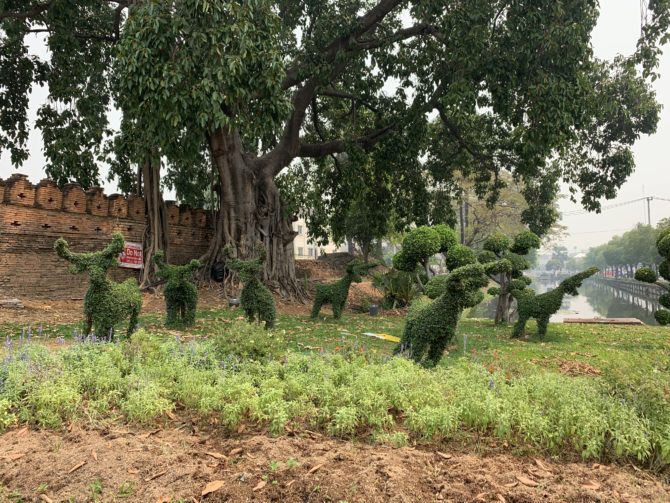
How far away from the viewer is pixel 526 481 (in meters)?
2.79

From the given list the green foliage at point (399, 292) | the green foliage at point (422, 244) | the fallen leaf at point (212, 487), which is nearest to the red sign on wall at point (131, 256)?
the green foliage at point (422, 244)

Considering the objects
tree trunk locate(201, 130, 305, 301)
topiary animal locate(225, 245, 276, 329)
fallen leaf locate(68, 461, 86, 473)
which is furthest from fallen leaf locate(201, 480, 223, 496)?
tree trunk locate(201, 130, 305, 301)

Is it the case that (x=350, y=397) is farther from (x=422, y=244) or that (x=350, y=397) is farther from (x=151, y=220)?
(x=151, y=220)

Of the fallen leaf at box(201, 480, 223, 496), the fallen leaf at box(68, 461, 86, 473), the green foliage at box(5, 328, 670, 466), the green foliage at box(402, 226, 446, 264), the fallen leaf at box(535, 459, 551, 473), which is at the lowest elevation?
the fallen leaf at box(535, 459, 551, 473)

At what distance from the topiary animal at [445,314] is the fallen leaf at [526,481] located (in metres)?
2.59

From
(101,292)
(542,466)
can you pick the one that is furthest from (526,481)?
(101,292)

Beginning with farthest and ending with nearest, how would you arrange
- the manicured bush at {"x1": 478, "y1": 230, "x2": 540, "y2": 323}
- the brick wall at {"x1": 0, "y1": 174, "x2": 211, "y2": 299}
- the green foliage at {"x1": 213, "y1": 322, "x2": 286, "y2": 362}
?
the brick wall at {"x1": 0, "y1": 174, "x2": 211, "y2": 299} → the manicured bush at {"x1": 478, "y1": 230, "x2": 540, "y2": 323} → the green foliage at {"x1": 213, "y1": 322, "x2": 286, "y2": 362}

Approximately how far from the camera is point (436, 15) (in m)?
11.0

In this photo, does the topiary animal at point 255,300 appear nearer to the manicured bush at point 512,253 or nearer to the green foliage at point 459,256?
the green foliage at point 459,256

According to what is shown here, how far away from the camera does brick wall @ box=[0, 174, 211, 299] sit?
10.7 meters

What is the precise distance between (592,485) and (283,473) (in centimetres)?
192

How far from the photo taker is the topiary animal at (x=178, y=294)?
835cm

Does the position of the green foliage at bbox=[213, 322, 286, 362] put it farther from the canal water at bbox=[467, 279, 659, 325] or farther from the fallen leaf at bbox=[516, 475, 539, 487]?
the canal water at bbox=[467, 279, 659, 325]

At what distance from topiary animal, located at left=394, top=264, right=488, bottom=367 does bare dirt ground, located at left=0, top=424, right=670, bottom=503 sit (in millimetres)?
2312
